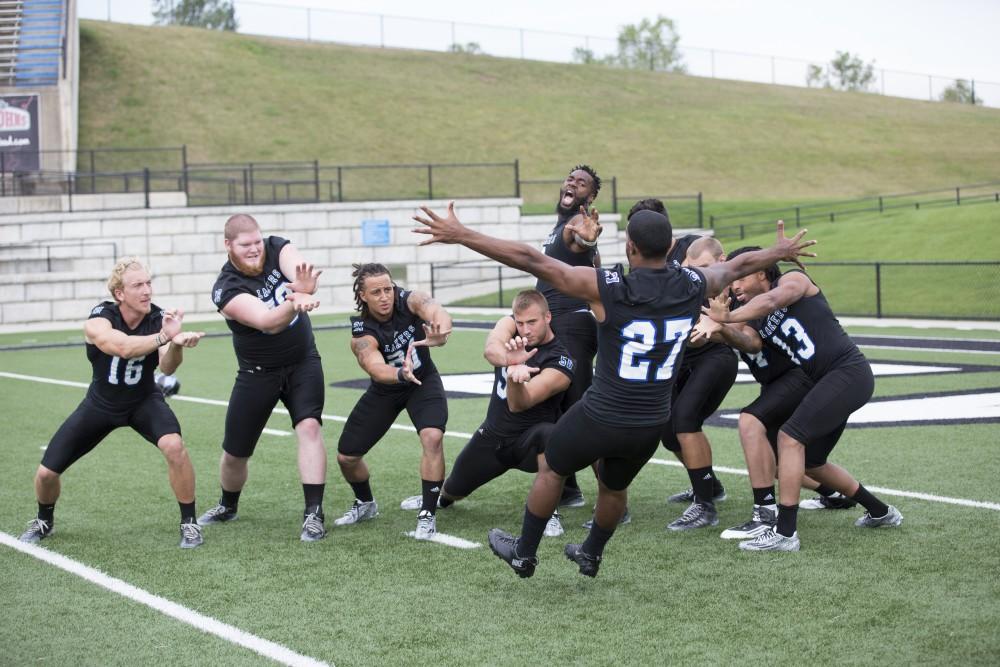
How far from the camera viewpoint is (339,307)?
3303 cm

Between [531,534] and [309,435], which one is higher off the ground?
[309,435]

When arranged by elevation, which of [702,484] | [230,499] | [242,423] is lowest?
[230,499]

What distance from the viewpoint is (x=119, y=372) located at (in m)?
7.19

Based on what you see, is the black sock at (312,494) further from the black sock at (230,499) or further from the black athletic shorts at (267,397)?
the black sock at (230,499)

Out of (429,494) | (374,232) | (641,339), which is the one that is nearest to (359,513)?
(429,494)

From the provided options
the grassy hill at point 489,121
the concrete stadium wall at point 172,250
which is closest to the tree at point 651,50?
the grassy hill at point 489,121

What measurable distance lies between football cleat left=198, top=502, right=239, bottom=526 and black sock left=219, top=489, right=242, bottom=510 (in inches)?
0.6

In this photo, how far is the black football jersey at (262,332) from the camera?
7.20m

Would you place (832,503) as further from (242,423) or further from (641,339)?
(242,423)

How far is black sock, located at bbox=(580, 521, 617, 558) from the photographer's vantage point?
596 cm

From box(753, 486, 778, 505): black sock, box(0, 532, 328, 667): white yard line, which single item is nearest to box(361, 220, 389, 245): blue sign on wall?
box(0, 532, 328, 667): white yard line

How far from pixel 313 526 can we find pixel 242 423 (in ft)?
2.85

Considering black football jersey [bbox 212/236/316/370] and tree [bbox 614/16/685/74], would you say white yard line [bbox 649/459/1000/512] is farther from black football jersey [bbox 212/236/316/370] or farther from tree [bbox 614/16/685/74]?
tree [bbox 614/16/685/74]

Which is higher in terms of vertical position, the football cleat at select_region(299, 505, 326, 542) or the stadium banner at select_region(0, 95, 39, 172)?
the stadium banner at select_region(0, 95, 39, 172)
